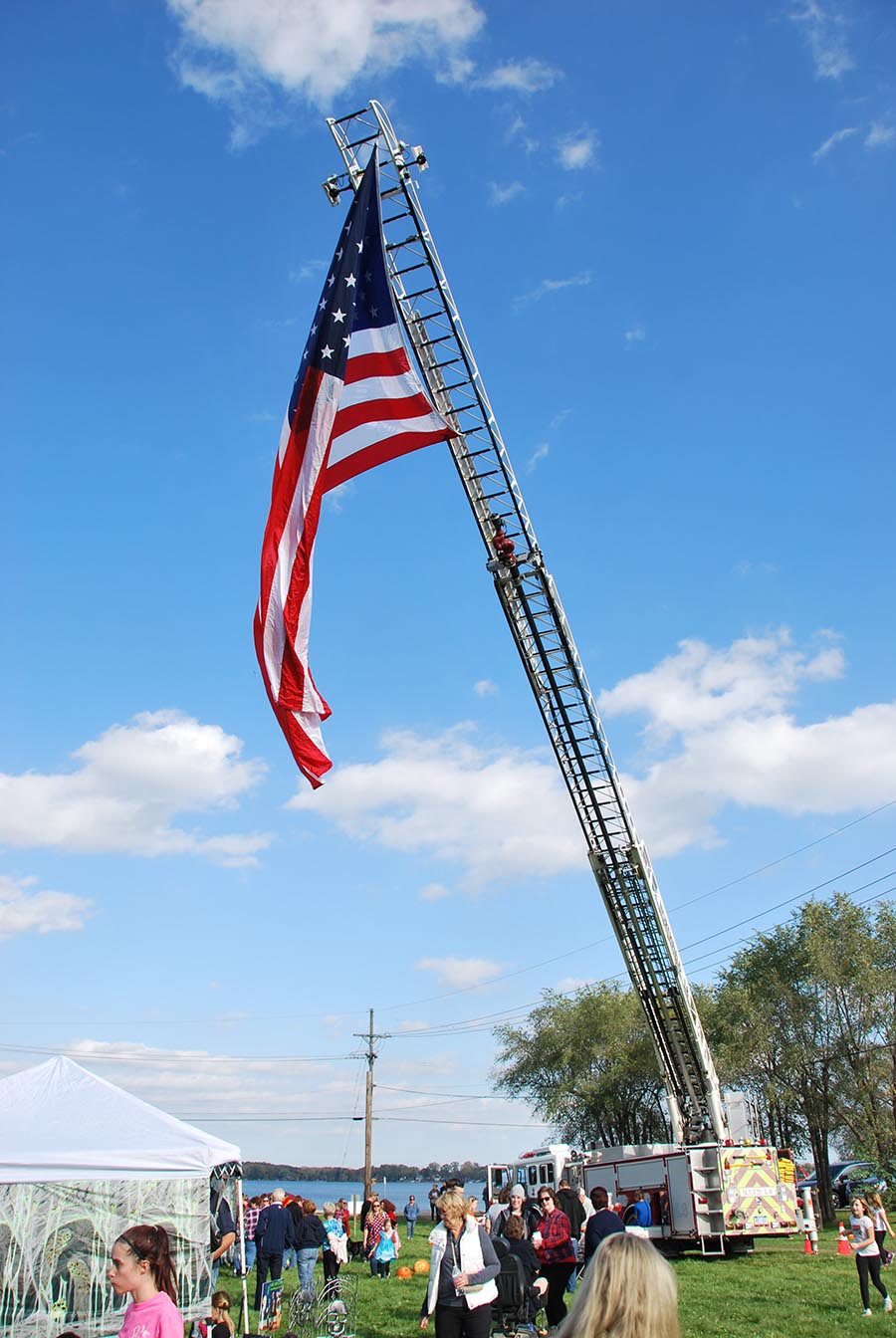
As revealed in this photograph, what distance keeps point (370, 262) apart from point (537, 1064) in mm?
51430

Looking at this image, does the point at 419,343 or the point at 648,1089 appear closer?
the point at 419,343

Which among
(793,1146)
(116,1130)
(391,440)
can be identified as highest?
(391,440)

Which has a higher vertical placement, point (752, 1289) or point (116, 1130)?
point (116, 1130)

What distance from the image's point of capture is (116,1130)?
38.2 feet

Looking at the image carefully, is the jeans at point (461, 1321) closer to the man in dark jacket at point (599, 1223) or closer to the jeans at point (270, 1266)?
the man in dark jacket at point (599, 1223)

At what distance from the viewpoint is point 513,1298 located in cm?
1141

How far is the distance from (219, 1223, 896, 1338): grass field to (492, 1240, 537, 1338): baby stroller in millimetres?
1805

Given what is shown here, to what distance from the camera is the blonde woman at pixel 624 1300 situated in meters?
2.90

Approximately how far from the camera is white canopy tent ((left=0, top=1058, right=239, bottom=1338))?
11008mm

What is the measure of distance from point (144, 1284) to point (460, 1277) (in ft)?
10.6

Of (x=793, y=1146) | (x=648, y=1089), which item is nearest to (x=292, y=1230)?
(x=793, y=1146)

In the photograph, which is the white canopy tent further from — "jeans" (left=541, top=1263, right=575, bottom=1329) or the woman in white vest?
the woman in white vest

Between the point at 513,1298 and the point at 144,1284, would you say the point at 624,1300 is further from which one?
the point at 513,1298

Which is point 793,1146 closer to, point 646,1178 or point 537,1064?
point 537,1064
